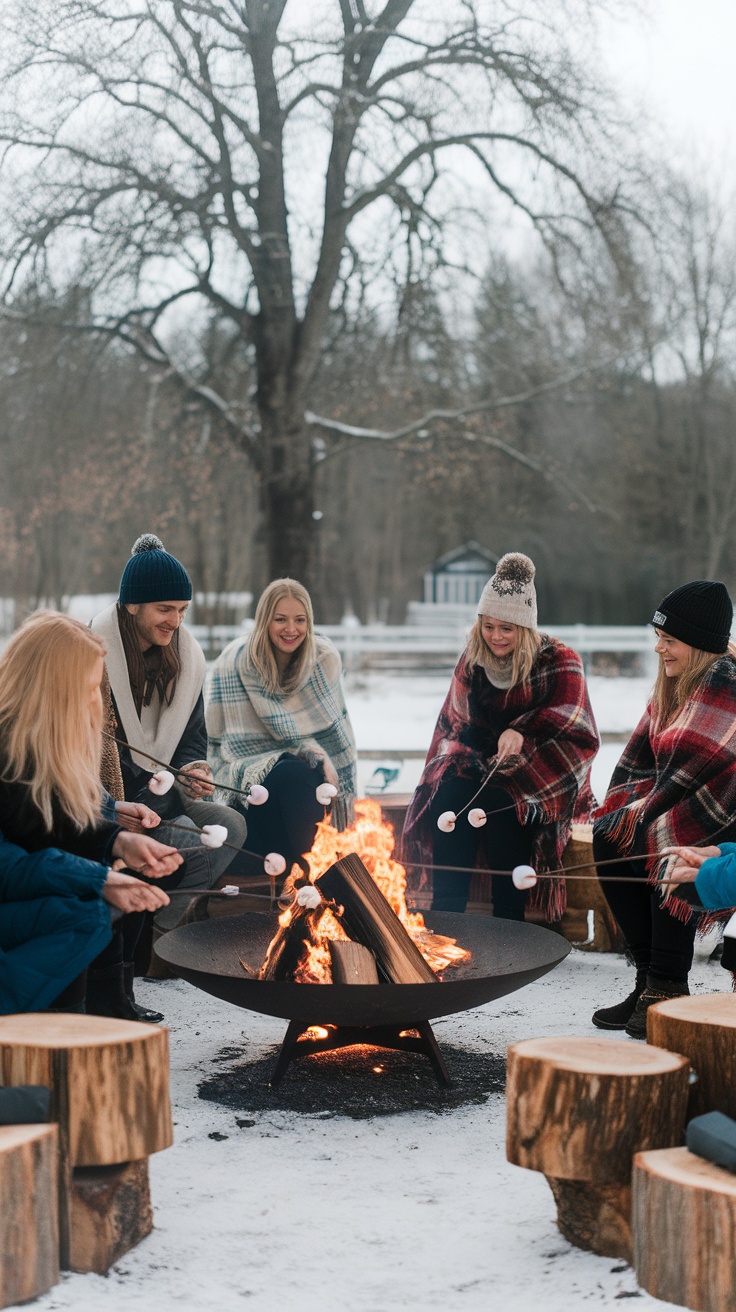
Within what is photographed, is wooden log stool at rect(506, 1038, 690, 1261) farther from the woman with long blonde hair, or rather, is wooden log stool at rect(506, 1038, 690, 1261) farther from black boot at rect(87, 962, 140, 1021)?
black boot at rect(87, 962, 140, 1021)

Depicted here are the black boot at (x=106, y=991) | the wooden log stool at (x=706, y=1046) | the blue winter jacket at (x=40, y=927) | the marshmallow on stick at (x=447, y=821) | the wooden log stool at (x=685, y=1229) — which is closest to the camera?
the wooden log stool at (x=685, y=1229)

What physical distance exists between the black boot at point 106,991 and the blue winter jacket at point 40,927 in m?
0.89

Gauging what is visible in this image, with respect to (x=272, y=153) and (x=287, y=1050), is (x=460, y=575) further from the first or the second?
(x=287, y=1050)

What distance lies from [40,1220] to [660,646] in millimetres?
2557

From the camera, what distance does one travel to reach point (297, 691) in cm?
532

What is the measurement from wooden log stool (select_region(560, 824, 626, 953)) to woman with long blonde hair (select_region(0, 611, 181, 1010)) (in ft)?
8.29

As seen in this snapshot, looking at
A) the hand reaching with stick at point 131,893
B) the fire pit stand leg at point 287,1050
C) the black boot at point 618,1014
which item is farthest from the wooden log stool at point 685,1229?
the black boot at point 618,1014

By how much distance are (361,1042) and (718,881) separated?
109cm

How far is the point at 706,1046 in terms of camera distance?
2678 mm

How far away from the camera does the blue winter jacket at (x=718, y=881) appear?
3123 mm

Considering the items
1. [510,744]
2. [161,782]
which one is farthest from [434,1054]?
[510,744]

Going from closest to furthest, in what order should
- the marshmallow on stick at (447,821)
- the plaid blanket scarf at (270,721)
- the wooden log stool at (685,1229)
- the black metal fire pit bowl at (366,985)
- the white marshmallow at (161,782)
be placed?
the wooden log stool at (685,1229) < the black metal fire pit bowl at (366,985) < the white marshmallow at (161,782) < the marshmallow on stick at (447,821) < the plaid blanket scarf at (270,721)

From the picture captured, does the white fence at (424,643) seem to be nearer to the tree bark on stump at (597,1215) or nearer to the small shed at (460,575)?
the small shed at (460,575)

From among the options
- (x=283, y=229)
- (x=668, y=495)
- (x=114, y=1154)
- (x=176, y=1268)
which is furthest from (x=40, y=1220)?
(x=668, y=495)
